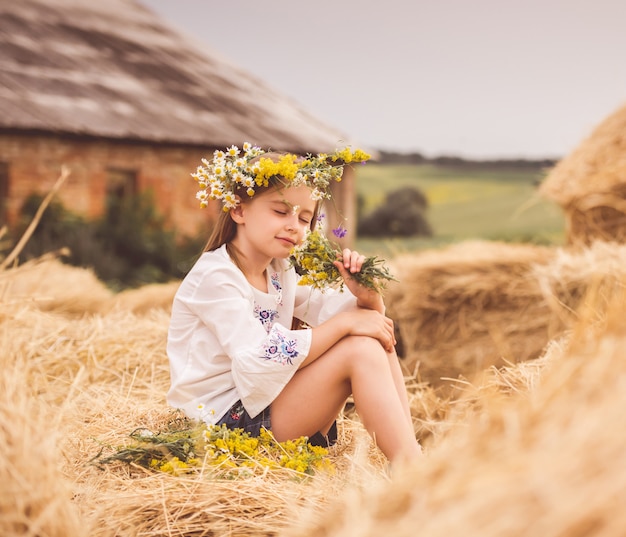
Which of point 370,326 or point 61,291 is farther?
point 61,291

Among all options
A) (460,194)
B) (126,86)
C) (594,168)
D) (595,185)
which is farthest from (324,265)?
(460,194)

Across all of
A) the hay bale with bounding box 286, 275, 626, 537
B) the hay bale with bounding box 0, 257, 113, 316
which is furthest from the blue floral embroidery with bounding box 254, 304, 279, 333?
the hay bale with bounding box 0, 257, 113, 316

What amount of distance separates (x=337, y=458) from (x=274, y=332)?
0.51 metres

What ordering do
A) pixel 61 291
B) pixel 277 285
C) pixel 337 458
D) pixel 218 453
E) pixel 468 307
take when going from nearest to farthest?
pixel 218 453 → pixel 337 458 → pixel 277 285 → pixel 61 291 → pixel 468 307

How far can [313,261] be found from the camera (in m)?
2.66

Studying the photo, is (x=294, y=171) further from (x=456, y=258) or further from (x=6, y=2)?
(x=6, y=2)

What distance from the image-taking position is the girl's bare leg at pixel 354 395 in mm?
2383

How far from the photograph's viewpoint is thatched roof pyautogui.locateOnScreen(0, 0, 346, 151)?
11.0 meters

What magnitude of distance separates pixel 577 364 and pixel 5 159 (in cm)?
1046

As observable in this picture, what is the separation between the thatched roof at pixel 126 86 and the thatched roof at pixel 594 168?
3721 mm

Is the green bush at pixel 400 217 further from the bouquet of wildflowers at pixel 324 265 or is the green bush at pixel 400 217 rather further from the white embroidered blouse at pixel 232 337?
the bouquet of wildflowers at pixel 324 265

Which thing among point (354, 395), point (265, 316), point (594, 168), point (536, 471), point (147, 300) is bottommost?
point (147, 300)

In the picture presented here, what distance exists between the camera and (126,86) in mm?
12766

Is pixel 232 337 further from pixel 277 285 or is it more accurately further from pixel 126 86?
pixel 126 86
